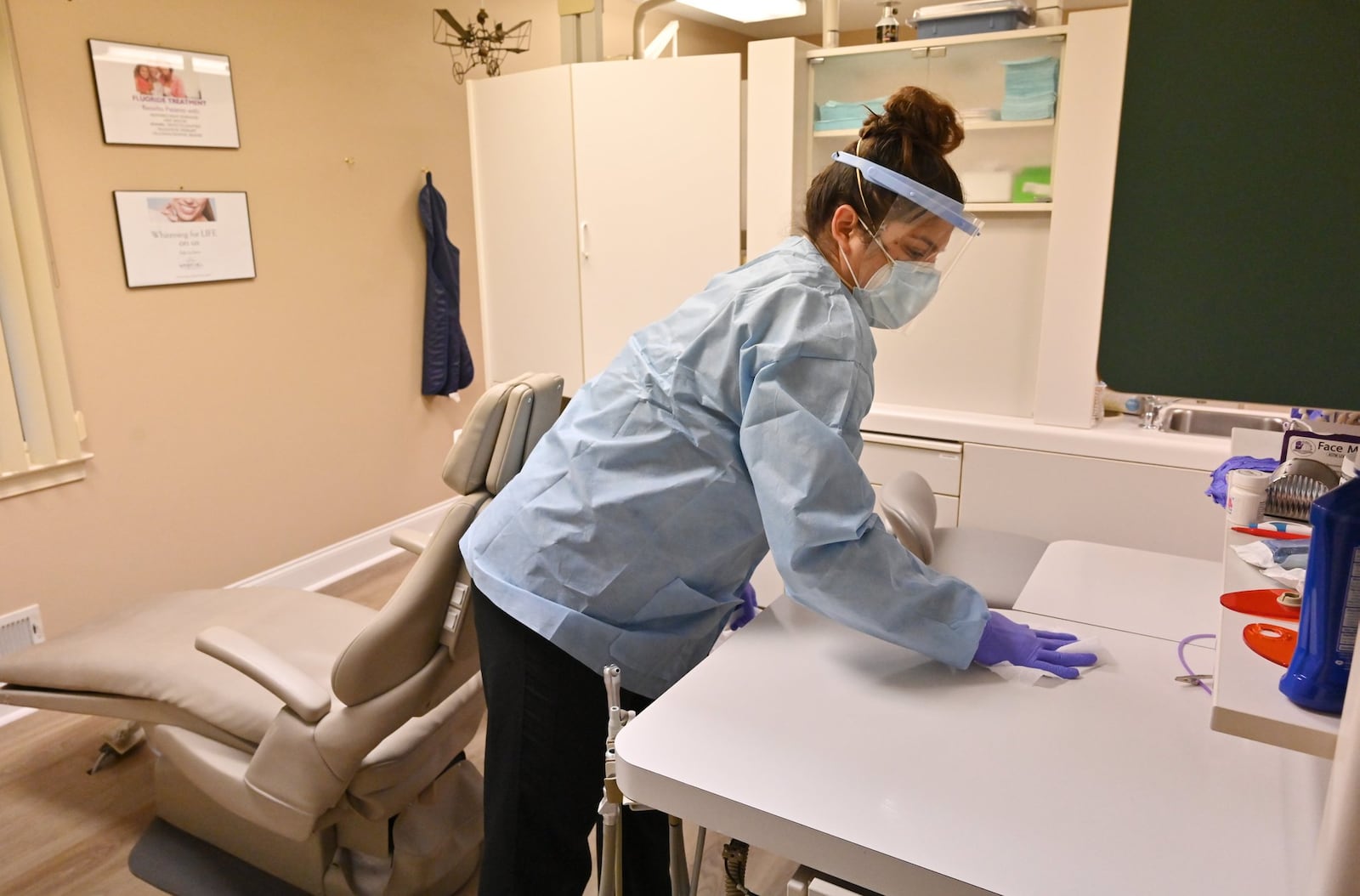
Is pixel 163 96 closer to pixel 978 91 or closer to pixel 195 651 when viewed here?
pixel 195 651

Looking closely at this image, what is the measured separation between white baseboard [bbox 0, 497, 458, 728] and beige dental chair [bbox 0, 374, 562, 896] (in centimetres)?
111

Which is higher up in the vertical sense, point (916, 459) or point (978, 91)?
point (978, 91)

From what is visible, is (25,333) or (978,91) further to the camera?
(978,91)

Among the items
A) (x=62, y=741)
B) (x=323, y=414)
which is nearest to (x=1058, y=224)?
(x=323, y=414)

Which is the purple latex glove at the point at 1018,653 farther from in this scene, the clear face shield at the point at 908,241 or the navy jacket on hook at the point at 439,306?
the navy jacket on hook at the point at 439,306

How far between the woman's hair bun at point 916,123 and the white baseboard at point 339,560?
2.42 m

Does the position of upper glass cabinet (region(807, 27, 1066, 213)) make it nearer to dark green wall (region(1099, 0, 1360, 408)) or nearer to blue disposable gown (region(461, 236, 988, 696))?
blue disposable gown (region(461, 236, 988, 696))

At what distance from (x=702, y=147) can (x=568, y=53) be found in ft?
2.47

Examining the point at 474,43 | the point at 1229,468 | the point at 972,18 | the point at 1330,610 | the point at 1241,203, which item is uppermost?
the point at 474,43

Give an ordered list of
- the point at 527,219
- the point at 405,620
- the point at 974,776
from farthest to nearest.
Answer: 1. the point at 527,219
2. the point at 405,620
3. the point at 974,776

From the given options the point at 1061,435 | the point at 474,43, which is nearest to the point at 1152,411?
the point at 1061,435

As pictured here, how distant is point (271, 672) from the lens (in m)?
1.72

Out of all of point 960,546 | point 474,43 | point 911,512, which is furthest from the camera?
point 474,43

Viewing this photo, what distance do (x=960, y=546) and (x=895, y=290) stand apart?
1.30 m
